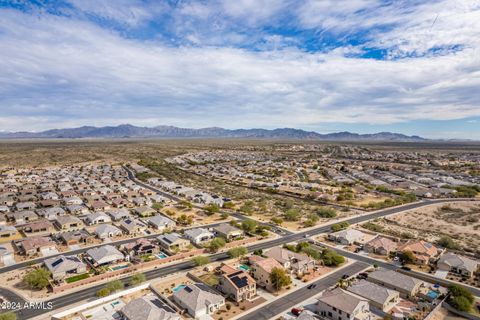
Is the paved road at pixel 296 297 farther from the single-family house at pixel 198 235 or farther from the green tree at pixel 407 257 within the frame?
the single-family house at pixel 198 235

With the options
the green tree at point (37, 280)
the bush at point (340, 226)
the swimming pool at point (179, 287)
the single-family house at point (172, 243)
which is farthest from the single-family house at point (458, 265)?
the green tree at point (37, 280)

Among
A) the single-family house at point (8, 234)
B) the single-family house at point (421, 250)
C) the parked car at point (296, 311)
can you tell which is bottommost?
the single-family house at point (8, 234)

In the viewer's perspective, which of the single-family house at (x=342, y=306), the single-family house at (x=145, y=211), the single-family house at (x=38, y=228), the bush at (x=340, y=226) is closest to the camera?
the single-family house at (x=342, y=306)

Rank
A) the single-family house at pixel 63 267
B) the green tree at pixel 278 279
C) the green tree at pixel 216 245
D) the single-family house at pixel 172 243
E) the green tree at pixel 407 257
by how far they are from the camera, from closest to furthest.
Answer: the green tree at pixel 278 279 < the single-family house at pixel 63 267 < the green tree at pixel 407 257 < the green tree at pixel 216 245 < the single-family house at pixel 172 243

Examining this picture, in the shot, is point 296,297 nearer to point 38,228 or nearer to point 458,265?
point 458,265

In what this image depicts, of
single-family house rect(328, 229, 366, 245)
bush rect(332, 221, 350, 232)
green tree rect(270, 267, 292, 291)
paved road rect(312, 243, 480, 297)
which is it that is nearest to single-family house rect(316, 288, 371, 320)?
green tree rect(270, 267, 292, 291)

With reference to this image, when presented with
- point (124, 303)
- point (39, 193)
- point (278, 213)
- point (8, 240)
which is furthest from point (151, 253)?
point (39, 193)

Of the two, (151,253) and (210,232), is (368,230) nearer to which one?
(210,232)
